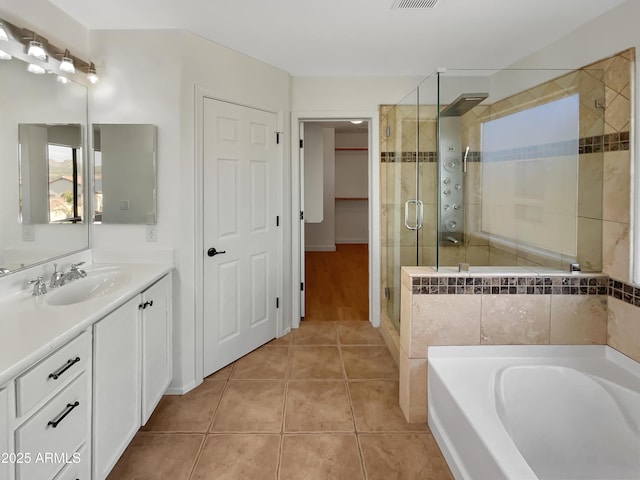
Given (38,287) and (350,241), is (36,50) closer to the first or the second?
(38,287)

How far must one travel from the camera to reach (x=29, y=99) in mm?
1891

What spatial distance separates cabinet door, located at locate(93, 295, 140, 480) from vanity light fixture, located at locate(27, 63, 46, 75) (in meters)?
1.24

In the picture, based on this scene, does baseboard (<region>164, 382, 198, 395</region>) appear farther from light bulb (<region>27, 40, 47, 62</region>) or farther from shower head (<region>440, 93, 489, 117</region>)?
shower head (<region>440, 93, 489, 117</region>)

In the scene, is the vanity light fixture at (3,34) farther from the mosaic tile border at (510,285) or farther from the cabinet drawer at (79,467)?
the mosaic tile border at (510,285)

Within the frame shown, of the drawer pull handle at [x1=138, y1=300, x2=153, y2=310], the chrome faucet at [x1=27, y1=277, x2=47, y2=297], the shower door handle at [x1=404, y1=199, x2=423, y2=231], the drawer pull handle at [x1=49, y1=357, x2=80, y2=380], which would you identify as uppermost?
the shower door handle at [x1=404, y1=199, x2=423, y2=231]

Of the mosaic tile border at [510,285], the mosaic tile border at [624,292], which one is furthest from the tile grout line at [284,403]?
the mosaic tile border at [624,292]

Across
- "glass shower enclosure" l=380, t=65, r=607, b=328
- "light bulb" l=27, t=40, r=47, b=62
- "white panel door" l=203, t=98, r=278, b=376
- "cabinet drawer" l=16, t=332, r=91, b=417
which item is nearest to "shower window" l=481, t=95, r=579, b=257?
"glass shower enclosure" l=380, t=65, r=607, b=328

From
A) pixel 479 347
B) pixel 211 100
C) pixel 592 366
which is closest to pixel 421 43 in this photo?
pixel 211 100

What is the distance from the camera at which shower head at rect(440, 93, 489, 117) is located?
237 centimetres

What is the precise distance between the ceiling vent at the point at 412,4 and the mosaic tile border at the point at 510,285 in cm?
150

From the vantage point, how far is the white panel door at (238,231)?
2.70 m

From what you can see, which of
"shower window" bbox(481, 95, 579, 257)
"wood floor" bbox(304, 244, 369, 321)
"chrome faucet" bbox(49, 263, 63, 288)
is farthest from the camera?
"wood floor" bbox(304, 244, 369, 321)

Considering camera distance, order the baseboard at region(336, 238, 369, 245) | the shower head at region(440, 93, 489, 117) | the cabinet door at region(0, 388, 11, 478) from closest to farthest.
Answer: the cabinet door at region(0, 388, 11, 478), the shower head at region(440, 93, 489, 117), the baseboard at region(336, 238, 369, 245)

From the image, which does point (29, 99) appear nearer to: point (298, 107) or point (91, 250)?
point (91, 250)
